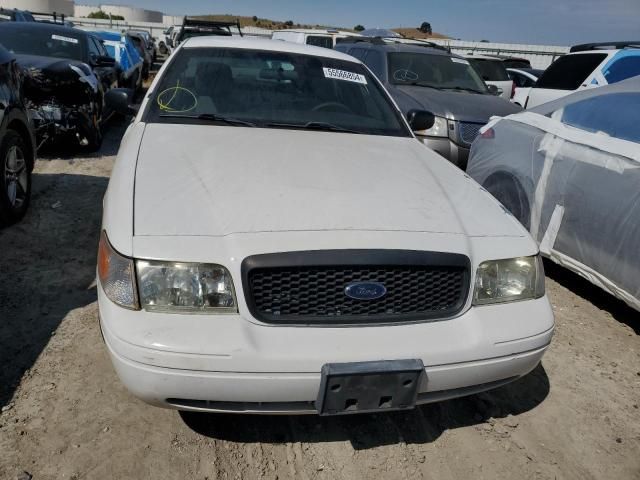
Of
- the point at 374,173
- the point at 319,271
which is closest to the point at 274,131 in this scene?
the point at 374,173

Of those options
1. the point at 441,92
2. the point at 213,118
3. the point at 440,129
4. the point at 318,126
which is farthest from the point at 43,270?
the point at 441,92

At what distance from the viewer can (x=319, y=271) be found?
1928 mm

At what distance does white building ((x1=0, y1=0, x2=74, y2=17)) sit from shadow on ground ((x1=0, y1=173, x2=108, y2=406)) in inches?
2062

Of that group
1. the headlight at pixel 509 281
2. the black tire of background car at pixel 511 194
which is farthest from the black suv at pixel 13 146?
the black tire of background car at pixel 511 194

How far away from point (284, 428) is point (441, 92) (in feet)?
20.1

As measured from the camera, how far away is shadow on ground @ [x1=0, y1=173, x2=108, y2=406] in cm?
278

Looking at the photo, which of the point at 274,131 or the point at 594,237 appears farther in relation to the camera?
the point at 594,237

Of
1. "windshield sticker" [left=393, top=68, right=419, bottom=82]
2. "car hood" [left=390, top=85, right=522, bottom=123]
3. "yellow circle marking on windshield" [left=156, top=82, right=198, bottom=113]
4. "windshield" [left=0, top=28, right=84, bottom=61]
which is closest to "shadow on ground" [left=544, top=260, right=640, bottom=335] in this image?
"car hood" [left=390, top=85, right=522, bottom=123]

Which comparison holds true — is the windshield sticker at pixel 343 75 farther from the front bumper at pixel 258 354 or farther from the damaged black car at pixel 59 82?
the damaged black car at pixel 59 82

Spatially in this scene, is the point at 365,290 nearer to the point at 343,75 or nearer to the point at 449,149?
the point at 343,75

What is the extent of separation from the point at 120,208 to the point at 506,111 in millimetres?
6216

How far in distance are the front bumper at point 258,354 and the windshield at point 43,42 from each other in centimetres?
638

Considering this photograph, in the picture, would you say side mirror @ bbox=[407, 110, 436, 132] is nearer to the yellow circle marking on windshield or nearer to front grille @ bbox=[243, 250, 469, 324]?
the yellow circle marking on windshield

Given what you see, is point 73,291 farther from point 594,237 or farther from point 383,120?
point 594,237
